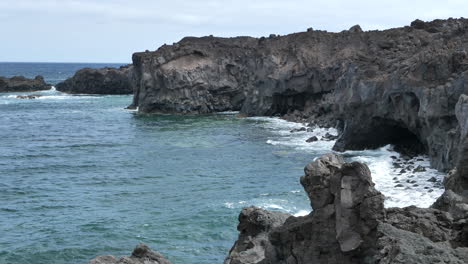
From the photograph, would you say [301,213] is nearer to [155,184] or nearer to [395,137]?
[155,184]

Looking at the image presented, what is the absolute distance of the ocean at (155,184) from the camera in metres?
28.5

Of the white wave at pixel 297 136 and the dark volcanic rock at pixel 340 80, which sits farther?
the white wave at pixel 297 136

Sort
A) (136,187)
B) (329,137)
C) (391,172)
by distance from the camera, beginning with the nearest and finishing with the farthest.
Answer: (136,187) < (391,172) < (329,137)

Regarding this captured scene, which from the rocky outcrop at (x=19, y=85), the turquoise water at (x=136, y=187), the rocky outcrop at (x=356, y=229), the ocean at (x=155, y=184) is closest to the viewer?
the rocky outcrop at (x=356, y=229)

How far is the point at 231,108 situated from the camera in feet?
293

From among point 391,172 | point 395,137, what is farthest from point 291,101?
point 391,172

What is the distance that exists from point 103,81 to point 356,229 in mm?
117545

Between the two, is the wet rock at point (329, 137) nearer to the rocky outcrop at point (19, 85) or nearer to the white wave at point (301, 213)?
the white wave at point (301, 213)

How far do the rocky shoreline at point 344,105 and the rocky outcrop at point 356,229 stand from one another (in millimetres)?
26

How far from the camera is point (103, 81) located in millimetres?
127250

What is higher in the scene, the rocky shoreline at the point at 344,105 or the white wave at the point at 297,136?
the rocky shoreline at the point at 344,105

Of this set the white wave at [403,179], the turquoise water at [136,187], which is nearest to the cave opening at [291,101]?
the turquoise water at [136,187]

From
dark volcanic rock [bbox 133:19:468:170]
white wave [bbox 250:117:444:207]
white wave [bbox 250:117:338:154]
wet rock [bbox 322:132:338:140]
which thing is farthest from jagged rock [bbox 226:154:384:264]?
wet rock [bbox 322:132:338:140]

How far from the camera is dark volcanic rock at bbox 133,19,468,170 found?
132ft
